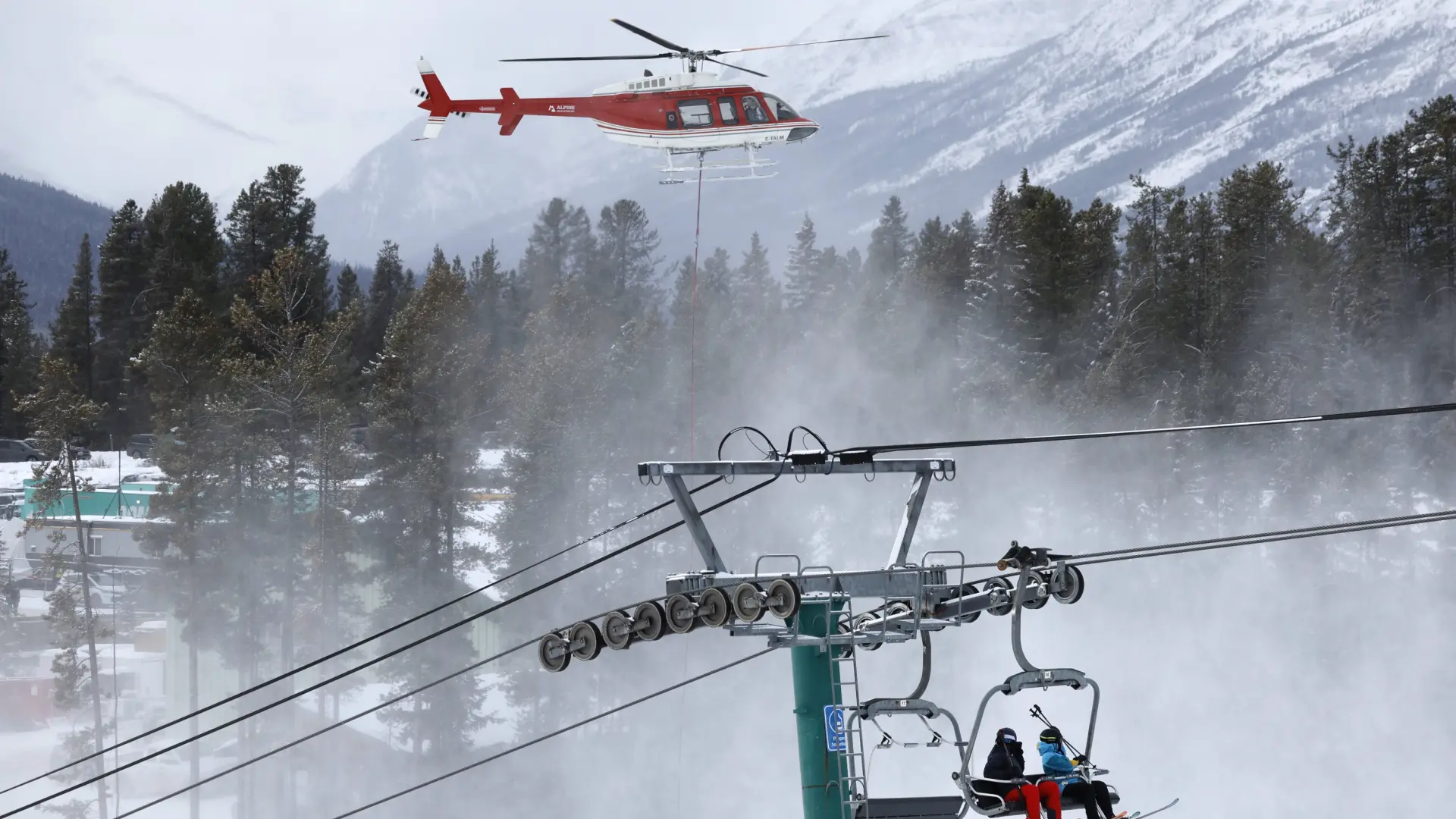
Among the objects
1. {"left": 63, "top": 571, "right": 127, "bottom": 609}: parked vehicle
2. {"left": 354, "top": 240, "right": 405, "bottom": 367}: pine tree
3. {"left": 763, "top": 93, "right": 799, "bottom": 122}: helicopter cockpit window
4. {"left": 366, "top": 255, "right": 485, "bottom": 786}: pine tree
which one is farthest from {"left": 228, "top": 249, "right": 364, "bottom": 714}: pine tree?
{"left": 354, "top": 240, "right": 405, "bottom": 367}: pine tree

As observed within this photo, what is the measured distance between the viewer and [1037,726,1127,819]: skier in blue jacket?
541 inches

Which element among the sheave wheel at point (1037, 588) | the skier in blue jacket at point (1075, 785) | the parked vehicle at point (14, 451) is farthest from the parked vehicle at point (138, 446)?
the skier in blue jacket at point (1075, 785)

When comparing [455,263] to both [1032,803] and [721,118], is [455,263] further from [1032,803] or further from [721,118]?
[1032,803]

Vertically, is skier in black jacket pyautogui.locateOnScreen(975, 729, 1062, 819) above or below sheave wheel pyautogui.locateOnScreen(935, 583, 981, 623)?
below

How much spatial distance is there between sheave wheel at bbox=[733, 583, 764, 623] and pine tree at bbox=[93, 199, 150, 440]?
68.4m

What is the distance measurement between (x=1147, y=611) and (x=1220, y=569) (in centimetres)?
458

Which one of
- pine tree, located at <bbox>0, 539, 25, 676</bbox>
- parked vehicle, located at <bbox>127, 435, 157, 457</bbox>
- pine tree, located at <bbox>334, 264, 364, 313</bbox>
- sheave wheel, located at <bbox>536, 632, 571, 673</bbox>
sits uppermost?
pine tree, located at <bbox>334, 264, 364, 313</bbox>

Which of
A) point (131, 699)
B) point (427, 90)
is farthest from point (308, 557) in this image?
point (427, 90)

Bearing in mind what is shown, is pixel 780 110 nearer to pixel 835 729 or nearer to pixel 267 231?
pixel 835 729

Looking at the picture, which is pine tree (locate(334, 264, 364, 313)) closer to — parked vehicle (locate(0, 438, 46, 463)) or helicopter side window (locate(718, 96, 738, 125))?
parked vehicle (locate(0, 438, 46, 463))

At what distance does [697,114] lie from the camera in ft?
119

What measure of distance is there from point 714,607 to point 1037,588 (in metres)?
3.44

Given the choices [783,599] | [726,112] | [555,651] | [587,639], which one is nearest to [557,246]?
[726,112]

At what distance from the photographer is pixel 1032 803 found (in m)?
13.5
